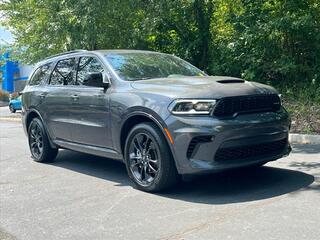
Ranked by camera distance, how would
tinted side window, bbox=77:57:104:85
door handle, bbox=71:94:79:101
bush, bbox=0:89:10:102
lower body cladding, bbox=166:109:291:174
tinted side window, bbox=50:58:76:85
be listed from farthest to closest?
bush, bbox=0:89:10:102, tinted side window, bbox=50:58:76:85, door handle, bbox=71:94:79:101, tinted side window, bbox=77:57:104:85, lower body cladding, bbox=166:109:291:174

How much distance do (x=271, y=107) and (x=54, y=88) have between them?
349cm

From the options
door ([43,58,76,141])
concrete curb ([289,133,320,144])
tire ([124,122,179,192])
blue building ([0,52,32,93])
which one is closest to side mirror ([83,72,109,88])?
door ([43,58,76,141])

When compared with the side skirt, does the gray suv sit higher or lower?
higher

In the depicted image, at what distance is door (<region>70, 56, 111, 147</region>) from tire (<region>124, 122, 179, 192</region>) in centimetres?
53

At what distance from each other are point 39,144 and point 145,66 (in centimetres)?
272

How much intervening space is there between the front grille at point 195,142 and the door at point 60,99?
2423 millimetres

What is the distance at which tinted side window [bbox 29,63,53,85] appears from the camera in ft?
26.5

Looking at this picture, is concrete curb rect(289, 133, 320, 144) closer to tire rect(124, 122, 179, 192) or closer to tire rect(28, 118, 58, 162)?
tire rect(124, 122, 179, 192)

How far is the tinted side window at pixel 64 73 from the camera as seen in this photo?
7.29 m

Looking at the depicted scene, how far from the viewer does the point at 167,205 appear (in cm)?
520

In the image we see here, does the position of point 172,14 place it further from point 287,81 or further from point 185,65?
point 185,65

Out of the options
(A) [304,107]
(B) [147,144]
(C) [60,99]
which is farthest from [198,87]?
(A) [304,107]

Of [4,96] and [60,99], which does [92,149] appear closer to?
[60,99]

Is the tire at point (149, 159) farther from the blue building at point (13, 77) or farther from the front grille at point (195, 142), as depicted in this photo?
the blue building at point (13, 77)
